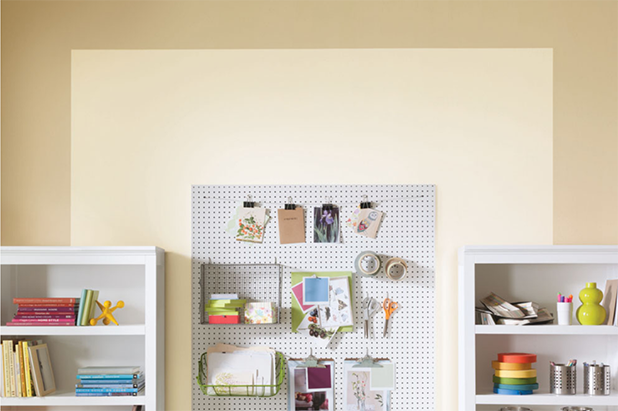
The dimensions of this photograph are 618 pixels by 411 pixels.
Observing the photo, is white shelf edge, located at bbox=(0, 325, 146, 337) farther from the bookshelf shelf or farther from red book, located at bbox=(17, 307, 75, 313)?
the bookshelf shelf

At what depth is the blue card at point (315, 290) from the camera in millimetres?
2719

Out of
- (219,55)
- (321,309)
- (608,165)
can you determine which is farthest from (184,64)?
(608,165)

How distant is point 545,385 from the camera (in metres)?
2.69

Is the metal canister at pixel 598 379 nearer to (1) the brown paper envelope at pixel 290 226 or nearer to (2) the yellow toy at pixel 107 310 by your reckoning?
(1) the brown paper envelope at pixel 290 226

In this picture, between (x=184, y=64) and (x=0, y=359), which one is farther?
(x=184, y=64)

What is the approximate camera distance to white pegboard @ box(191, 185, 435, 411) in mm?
2717

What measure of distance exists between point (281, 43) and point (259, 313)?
1.19m

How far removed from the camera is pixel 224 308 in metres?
2.61

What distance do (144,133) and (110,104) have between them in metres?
0.20

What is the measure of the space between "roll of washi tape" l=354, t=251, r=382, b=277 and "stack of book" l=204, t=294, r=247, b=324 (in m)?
0.52

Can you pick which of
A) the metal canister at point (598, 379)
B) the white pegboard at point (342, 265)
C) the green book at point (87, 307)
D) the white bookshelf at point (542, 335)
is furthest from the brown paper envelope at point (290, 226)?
the metal canister at point (598, 379)

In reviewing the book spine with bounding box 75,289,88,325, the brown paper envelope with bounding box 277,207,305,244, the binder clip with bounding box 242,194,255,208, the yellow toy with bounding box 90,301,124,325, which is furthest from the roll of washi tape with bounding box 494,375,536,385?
the book spine with bounding box 75,289,88,325

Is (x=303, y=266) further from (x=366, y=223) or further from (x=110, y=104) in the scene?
(x=110, y=104)

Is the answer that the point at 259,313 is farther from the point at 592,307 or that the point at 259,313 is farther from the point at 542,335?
the point at 592,307
